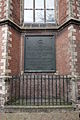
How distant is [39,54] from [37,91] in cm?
188

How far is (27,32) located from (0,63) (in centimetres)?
242

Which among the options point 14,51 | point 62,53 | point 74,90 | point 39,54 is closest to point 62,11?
point 62,53

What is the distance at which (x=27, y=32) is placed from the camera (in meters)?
8.82

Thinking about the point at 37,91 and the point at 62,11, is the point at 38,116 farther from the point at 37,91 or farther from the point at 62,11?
the point at 62,11

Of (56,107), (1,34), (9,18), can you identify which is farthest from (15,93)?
(9,18)

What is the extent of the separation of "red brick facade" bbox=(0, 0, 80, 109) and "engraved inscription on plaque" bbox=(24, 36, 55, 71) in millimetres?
263

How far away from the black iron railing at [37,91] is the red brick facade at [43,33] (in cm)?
50

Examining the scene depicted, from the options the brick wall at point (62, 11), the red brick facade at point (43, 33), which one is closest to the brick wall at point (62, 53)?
the red brick facade at point (43, 33)

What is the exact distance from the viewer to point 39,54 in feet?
28.2

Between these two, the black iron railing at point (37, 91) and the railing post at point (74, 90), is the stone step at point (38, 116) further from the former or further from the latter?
the railing post at point (74, 90)

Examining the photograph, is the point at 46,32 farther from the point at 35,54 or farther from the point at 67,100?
the point at 67,100

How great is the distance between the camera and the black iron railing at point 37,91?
7.18m

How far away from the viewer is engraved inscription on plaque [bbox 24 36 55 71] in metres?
8.51

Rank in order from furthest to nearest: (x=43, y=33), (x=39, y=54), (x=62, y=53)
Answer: (x=43, y=33) → (x=39, y=54) → (x=62, y=53)
